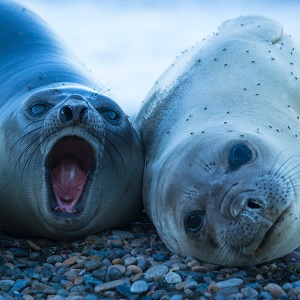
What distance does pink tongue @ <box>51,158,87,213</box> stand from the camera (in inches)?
173

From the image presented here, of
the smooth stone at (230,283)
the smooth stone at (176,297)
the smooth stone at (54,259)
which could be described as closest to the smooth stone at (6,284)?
the smooth stone at (54,259)

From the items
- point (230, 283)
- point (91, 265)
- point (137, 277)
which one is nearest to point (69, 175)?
point (91, 265)

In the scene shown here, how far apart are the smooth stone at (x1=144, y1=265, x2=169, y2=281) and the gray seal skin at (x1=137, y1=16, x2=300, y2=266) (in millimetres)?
179

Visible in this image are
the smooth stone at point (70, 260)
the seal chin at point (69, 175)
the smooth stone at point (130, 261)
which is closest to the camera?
the smooth stone at point (130, 261)

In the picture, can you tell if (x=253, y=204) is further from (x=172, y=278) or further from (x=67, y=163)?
(x=67, y=163)

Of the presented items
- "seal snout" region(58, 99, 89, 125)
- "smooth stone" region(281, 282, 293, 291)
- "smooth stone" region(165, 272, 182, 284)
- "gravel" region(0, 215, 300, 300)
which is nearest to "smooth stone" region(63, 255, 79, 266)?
"gravel" region(0, 215, 300, 300)

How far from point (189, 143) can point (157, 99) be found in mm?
1045

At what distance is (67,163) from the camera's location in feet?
14.8

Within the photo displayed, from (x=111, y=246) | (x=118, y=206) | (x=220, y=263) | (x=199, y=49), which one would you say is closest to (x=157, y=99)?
(x=199, y=49)

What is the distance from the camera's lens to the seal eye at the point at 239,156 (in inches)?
147

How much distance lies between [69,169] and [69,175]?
0.04m

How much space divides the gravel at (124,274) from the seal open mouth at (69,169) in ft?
0.89

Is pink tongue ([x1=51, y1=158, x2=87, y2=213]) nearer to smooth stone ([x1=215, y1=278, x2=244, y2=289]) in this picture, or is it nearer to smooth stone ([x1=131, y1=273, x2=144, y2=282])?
smooth stone ([x1=131, y1=273, x2=144, y2=282])

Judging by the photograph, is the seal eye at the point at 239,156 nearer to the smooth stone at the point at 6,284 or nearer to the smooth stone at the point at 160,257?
the smooth stone at the point at 160,257
